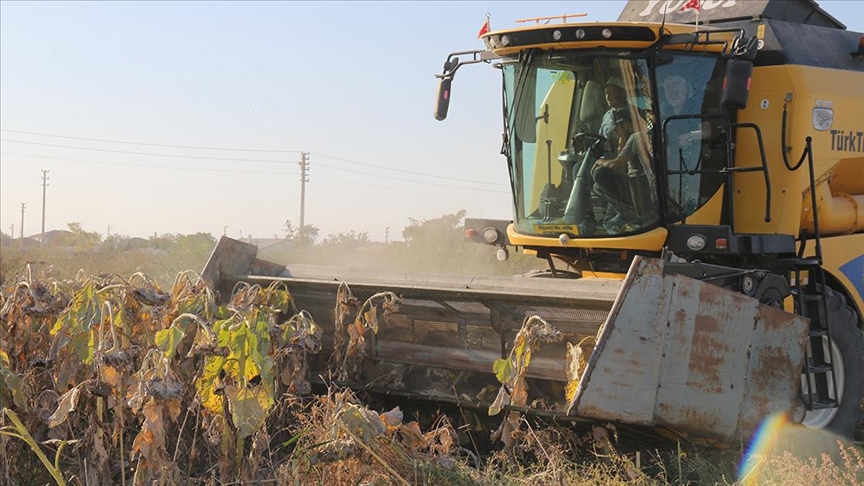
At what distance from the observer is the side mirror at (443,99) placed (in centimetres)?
587

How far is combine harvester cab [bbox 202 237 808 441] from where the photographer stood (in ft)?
13.7

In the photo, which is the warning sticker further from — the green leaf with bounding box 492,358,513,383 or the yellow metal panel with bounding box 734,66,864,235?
the green leaf with bounding box 492,358,513,383

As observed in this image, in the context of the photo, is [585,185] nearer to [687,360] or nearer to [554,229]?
[554,229]

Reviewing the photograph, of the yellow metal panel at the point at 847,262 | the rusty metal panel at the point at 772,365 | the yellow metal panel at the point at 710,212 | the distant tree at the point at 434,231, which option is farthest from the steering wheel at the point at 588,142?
the distant tree at the point at 434,231

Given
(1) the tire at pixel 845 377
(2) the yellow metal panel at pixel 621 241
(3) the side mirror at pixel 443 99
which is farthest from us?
(3) the side mirror at pixel 443 99

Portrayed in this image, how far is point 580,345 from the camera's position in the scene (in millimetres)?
4523

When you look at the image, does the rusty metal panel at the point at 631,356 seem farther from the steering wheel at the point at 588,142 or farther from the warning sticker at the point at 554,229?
the steering wheel at the point at 588,142

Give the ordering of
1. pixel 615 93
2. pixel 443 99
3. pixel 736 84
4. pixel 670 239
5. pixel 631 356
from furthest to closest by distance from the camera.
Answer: pixel 443 99 < pixel 615 93 < pixel 670 239 < pixel 736 84 < pixel 631 356

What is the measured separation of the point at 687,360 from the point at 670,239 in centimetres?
133

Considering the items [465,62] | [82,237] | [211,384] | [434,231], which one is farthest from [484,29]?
[82,237]

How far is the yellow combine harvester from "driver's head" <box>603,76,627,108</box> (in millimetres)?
13

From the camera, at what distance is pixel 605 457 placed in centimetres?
445

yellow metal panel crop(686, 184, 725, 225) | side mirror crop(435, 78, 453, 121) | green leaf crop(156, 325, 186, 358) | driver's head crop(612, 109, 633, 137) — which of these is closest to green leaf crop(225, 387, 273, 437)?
green leaf crop(156, 325, 186, 358)

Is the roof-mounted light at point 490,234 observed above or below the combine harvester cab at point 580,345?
above
